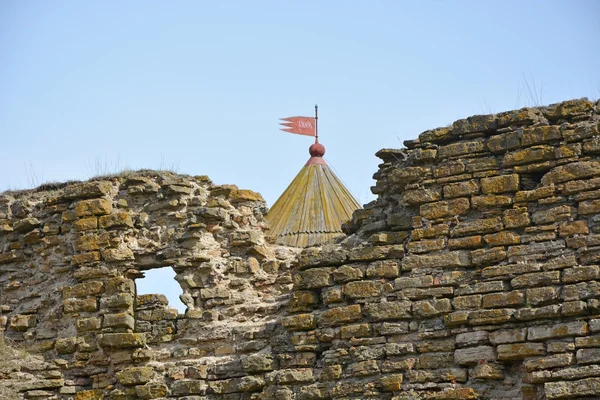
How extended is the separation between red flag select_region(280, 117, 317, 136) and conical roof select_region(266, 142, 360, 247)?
0.58 m

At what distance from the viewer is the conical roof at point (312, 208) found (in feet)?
58.9

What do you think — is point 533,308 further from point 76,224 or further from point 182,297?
point 76,224

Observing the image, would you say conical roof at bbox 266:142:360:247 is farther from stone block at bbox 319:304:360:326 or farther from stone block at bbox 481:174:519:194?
stone block at bbox 481:174:519:194

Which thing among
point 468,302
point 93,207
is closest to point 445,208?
point 468,302

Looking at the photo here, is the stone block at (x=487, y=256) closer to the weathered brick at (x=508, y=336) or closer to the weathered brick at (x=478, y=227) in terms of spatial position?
the weathered brick at (x=478, y=227)

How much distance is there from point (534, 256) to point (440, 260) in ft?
2.61

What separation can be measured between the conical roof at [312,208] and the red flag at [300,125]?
1.90ft

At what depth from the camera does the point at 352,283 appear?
10773mm

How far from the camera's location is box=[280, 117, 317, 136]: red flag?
18.4 metres

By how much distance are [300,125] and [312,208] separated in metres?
1.29

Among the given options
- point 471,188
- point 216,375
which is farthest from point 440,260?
point 216,375

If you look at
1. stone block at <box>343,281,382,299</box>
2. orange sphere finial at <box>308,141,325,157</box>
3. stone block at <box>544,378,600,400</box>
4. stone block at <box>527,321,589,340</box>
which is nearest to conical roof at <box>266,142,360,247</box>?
orange sphere finial at <box>308,141,325,157</box>

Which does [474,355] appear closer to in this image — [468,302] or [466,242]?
[468,302]

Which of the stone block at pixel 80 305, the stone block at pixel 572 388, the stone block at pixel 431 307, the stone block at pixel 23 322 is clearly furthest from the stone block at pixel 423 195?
the stone block at pixel 23 322
